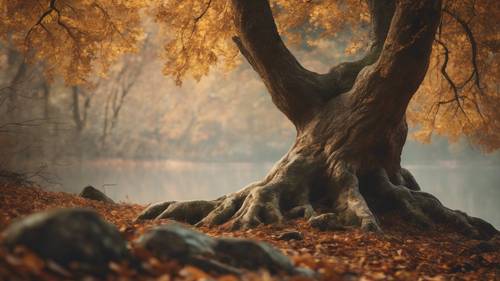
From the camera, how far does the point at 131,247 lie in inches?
123

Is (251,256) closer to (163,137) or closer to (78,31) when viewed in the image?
(78,31)

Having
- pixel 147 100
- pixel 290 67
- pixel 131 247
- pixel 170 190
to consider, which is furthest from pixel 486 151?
pixel 147 100

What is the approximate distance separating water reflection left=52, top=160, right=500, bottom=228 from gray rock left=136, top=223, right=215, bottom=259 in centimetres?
1284

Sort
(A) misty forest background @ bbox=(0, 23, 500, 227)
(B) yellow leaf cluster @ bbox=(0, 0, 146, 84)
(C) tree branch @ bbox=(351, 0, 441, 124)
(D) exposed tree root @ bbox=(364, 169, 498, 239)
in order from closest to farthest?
1. (C) tree branch @ bbox=(351, 0, 441, 124)
2. (D) exposed tree root @ bbox=(364, 169, 498, 239)
3. (B) yellow leaf cluster @ bbox=(0, 0, 146, 84)
4. (A) misty forest background @ bbox=(0, 23, 500, 227)

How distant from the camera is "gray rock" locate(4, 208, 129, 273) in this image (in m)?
2.51

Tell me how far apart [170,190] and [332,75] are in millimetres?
15957

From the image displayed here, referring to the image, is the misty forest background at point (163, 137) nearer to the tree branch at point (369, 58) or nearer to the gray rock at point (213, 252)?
the tree branch at point (369, 58)

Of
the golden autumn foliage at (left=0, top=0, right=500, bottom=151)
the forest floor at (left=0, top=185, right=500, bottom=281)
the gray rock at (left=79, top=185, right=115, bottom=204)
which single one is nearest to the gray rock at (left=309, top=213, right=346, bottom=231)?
the forest floor at (left=0, top=185, right=500, bottom=281)

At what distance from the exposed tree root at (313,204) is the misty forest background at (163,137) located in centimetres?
591

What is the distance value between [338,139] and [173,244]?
16.2ft

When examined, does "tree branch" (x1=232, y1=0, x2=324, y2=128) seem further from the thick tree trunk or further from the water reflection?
the water reflection

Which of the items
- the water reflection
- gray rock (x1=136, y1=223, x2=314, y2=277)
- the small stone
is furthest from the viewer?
the water reflection

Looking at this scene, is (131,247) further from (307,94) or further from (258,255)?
(307,94)

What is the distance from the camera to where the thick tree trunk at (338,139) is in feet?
21.5
